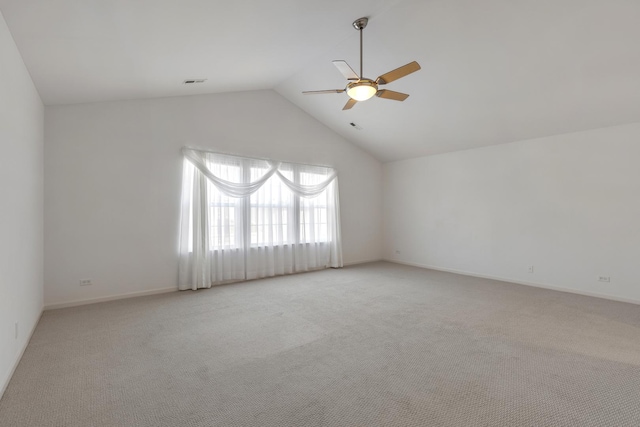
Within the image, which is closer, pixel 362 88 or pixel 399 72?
pixel 399 72

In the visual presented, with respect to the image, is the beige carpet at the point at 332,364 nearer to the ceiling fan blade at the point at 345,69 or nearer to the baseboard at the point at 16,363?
the baseboard at the point at 16,363

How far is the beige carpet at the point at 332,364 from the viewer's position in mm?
1935

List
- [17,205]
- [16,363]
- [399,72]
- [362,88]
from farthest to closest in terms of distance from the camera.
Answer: [362,88]
[399,72]
[17,205]
[16,363]

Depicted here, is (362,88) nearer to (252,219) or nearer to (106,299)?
(252,219)

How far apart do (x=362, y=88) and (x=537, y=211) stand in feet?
13.6

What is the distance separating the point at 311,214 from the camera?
655 cm

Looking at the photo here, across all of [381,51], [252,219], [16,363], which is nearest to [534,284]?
[381,51]

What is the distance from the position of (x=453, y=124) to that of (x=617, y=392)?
4403 mm

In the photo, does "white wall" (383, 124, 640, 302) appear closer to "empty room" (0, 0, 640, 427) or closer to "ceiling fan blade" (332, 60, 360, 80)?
"empty room" (0, 0, 640, 427)

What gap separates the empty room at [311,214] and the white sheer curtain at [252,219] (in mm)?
48

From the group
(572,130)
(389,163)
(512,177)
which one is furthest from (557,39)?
(389,163)

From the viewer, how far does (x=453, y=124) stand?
17.9ft

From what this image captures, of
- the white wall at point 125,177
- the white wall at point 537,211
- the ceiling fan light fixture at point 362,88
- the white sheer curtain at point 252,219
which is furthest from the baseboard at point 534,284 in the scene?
the ceiling fan light fixture at point 362,88

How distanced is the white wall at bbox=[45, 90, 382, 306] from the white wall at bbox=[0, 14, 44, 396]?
36 centimetres
